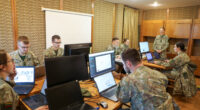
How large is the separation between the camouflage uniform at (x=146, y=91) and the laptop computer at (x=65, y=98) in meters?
0.38

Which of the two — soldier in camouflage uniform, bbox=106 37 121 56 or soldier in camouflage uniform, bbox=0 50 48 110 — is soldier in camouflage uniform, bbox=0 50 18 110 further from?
soldier in camouflage uniform, bbox=106 37 121 56

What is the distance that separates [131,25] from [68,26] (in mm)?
2900

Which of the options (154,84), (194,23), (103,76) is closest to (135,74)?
(154,84)

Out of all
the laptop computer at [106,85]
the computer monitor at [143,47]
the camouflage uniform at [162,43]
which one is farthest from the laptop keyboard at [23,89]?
the camouflage uniform at [162,43]

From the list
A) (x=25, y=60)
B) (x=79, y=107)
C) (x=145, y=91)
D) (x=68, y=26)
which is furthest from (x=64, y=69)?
(x=68, y=26)

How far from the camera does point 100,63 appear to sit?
1.64m

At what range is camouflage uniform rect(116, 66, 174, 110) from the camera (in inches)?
43.9

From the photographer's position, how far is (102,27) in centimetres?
451

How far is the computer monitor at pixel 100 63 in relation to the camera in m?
1.54

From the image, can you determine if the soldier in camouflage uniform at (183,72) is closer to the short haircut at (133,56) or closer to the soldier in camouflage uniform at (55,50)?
the short haircut at (133,56)

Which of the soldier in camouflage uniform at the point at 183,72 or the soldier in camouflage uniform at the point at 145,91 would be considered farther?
the soldier in camouflage uniform at the point at 183,72

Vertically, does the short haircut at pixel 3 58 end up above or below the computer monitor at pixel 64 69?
above

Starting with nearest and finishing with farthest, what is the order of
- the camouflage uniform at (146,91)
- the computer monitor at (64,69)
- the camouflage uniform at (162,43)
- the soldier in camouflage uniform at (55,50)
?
the camouflage uniform at (146,91), the computer monitor at (64,69), the soldier in camouflage uniform at (55,50), the camouflage uniform at (162,43)

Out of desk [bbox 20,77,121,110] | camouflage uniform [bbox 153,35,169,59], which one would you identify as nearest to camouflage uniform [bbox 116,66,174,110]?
desk [bbox 20,77,121,110]
